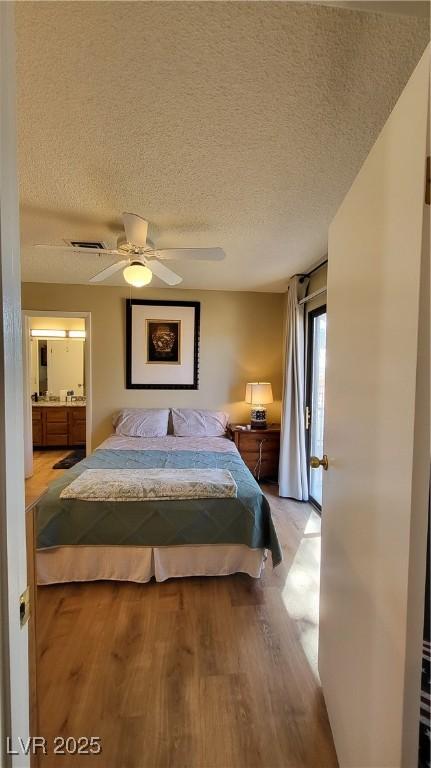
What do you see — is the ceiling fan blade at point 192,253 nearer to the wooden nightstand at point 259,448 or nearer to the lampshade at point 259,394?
the lampshade at point 259,394

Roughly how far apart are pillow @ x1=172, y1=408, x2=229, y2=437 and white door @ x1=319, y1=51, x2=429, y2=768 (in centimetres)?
269

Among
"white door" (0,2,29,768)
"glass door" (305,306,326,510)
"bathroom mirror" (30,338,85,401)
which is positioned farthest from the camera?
"bathroom mirror" (30,338,85,401)

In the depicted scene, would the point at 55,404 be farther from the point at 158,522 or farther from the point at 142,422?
the point at 158,522

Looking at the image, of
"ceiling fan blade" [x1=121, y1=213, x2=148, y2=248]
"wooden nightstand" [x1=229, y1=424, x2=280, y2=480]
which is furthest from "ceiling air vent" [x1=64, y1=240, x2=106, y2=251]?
"wooden nightstand" [x1=229, y1=424, x2=280, y2=480]

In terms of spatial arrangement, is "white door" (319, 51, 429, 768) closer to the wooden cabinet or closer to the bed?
the bed

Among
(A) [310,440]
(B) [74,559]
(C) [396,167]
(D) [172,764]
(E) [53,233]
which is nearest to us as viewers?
(C) [396,167]

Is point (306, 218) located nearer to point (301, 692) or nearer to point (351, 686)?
point (351, 686)

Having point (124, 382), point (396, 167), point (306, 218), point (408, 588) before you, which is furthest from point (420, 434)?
point (124, 382)

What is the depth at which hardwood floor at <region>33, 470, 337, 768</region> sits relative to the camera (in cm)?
115

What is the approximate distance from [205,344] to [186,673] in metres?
3.29

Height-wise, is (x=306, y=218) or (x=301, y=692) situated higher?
(x=306, y=218)

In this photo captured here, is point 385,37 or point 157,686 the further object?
point 157,686

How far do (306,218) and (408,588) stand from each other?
2135 millimetres

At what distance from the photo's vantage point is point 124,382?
4086mm
